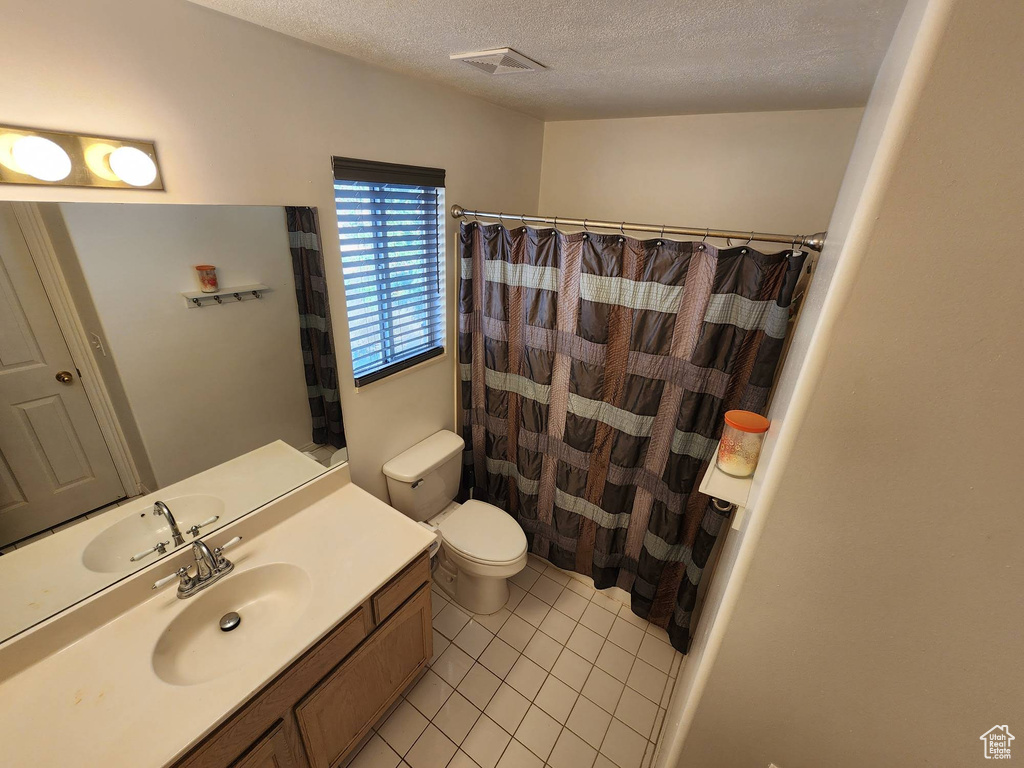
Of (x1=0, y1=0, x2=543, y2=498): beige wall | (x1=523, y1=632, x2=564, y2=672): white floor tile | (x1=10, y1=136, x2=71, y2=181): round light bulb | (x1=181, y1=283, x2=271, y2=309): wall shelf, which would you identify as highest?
(x1=0, y1=0, x2=543, y2=498): beige wall

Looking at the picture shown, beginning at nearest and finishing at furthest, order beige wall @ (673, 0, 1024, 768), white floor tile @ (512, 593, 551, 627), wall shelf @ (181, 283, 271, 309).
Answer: beige wall @ (673, 0, 1024, 768)
wall shelf @ (181, 283, 271, 309)
white floor tile @ (512, 593, 551, 627)

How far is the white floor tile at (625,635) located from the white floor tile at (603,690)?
172mm

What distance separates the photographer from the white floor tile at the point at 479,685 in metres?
1.71

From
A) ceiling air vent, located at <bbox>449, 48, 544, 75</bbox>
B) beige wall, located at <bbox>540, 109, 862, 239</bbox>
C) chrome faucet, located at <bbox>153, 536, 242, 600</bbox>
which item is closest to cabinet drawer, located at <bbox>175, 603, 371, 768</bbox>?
chrome faucet, located at <bbox>153, 536, 242, 600</bbox>

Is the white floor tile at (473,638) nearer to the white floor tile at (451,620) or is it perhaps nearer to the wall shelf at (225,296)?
the white floor tile at (451,620)

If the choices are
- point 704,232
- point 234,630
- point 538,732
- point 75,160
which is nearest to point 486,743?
point 538,732

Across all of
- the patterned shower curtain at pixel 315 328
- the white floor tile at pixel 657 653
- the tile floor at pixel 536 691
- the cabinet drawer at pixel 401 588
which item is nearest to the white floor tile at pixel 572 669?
the tile floor at pixel 536 691

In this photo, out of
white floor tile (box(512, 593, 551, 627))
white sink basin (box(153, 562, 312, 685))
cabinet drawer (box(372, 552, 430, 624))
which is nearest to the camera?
white sink basin (box(153, 562, 312, 685))

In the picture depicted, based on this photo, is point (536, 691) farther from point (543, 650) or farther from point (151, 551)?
point (151, 551)

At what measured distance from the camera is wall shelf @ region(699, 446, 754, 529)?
106 cm

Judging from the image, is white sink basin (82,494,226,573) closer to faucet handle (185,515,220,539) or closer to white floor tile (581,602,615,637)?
faucet handle (185,515,220,539)

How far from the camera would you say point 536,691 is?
1.75m

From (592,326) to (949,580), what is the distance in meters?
1.32

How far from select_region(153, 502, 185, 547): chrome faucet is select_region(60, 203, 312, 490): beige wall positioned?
0.07m
